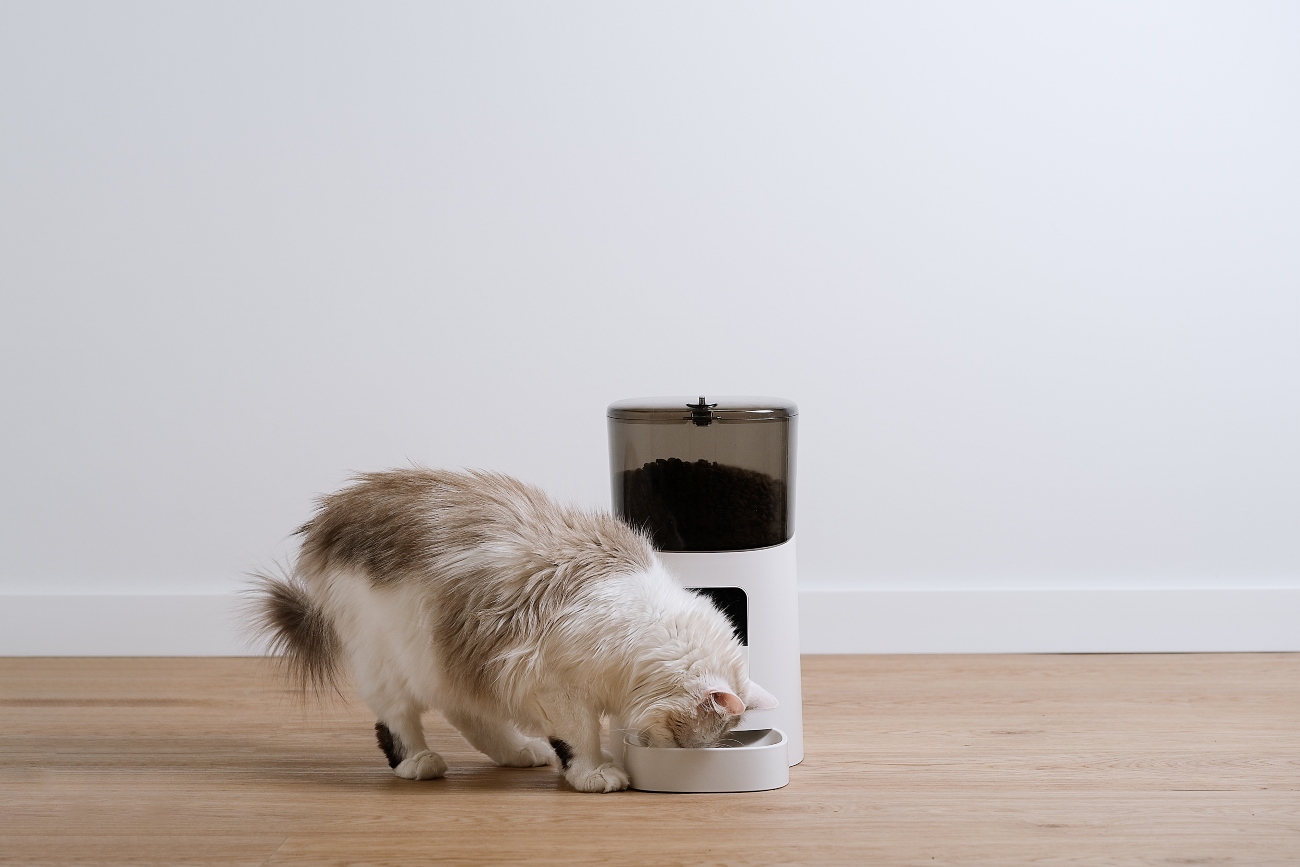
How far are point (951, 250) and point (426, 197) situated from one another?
132 cm

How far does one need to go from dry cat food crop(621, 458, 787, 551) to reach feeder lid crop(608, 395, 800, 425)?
0.07 m

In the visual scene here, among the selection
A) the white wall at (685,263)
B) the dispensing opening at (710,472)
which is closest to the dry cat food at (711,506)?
the dispensing opening at (710,472)

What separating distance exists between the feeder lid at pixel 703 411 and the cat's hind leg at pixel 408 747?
592 mm

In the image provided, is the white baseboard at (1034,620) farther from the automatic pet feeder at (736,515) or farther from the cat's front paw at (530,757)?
the cat's front paw at (530,757)

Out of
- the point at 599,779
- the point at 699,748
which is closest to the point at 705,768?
the point at 699,748

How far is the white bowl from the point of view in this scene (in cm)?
161

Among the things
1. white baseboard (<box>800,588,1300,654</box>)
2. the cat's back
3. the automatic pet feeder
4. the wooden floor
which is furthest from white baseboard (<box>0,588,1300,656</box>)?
the cat's back

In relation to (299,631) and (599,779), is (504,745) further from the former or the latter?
(299,631)

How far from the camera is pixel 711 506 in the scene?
180cm

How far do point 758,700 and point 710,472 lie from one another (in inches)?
15.0

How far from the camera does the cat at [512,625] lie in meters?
1.59

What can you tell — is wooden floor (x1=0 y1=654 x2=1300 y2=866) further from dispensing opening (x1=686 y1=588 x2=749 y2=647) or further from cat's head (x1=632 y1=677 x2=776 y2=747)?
dispensing opening (x1=686 y1=588 x2=749 y2=647)

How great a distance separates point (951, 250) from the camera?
2.76 metres

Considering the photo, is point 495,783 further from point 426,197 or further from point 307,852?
point 426,197
